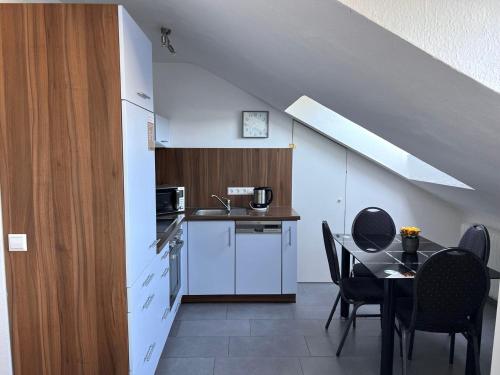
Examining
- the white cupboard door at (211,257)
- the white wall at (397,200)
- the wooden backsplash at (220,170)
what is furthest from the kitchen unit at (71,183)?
the white wall at (397,200)

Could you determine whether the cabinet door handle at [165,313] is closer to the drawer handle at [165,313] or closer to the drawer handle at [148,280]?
the drawer handle at [165,313]

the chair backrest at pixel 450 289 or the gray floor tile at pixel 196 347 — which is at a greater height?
the chair backrest at pixel 450 289

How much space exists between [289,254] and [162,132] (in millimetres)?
1757

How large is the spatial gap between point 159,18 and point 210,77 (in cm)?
142

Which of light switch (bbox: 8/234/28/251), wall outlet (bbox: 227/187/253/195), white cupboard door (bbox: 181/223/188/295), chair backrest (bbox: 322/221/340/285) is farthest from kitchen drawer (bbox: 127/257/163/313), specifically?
wall outlet (bbox: 227/187/253/195)

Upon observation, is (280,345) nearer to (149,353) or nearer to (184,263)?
(149,353)

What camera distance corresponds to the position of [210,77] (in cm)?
383

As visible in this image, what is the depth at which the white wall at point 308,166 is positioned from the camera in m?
3.84

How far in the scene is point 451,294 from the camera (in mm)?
1958

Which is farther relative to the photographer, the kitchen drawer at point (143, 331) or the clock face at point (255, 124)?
the clock face at point (255, 124)

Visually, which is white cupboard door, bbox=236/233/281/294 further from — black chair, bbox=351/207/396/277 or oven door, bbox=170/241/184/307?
black chair, bbox=351/207/396/277

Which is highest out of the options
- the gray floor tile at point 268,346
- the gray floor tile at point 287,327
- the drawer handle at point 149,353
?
the drawer handle at point 149,353

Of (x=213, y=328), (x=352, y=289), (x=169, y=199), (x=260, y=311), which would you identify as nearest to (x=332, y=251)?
(x=352, y=289)

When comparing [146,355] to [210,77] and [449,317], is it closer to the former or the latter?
[449,317]
